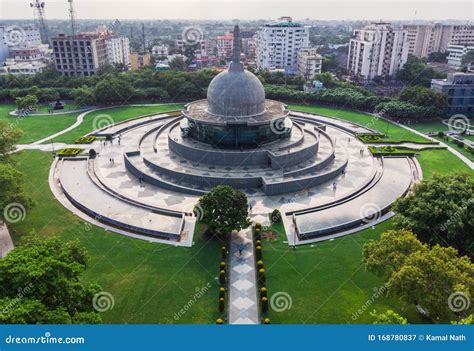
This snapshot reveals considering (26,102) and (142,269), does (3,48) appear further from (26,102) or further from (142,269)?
(142,269)

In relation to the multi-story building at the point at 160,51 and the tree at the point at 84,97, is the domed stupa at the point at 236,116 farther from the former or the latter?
the multi-story building at the point at 160,51

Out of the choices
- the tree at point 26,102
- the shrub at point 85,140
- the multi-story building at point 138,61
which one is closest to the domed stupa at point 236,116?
the shrub at point 85,140

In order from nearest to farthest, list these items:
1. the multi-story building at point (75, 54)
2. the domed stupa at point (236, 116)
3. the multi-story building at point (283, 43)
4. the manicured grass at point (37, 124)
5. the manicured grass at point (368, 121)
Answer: the domed stupa at point (236, 116)
the manicured grass at point (37, 124)
the manicured grass at point (368, 121)
the multi-story building at point (75, 54)
the multi-story building at point (283, 43)

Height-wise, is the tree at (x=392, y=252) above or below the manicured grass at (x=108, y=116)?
above

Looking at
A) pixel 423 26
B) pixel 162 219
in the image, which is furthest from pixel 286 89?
pixel 423 26

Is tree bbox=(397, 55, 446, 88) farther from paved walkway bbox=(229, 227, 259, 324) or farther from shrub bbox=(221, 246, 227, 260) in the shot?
shrub bbox=(221, 246, 227, 260)
